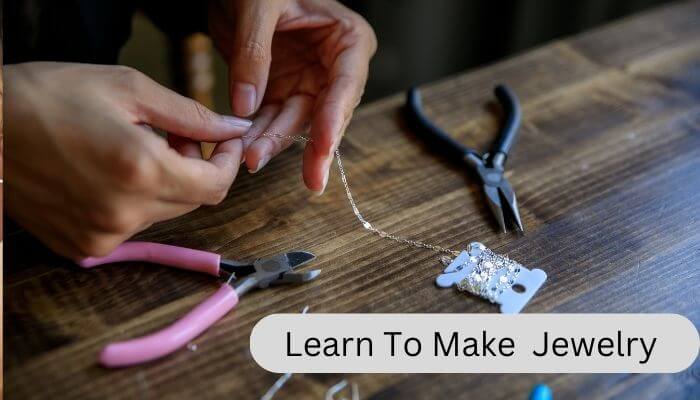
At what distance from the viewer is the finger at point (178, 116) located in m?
0.70

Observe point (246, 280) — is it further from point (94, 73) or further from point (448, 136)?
point (448, 136)

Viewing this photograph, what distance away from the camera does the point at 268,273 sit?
2.31 ft

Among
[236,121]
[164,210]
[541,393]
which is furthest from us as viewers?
[236,121]

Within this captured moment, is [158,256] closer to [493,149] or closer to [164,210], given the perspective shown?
[164,210]

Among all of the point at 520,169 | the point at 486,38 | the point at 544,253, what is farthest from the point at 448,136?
the point at 486,38

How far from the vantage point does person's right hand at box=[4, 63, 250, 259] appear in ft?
2.05

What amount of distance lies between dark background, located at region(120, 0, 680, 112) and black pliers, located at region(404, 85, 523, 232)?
31.3 inches

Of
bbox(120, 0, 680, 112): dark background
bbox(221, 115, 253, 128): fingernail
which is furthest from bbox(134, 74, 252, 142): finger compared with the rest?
bbox(120, 0, 680, 112): dark background

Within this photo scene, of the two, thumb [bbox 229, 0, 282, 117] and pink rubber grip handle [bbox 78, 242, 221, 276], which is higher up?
thumb [bbox 229, 0, 282, 117]

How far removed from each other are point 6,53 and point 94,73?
357 mm

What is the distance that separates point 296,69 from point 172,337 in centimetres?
45

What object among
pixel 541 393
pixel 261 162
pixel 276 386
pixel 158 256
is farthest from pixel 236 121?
pixel 541 393

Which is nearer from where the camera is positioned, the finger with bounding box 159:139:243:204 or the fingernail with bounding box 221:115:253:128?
the finger with bounding box 159:139:243:204

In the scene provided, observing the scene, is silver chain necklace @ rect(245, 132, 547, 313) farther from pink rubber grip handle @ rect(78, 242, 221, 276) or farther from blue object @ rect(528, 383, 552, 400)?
pink rubber grip handle @ rect(78, 242, 221, 276)
